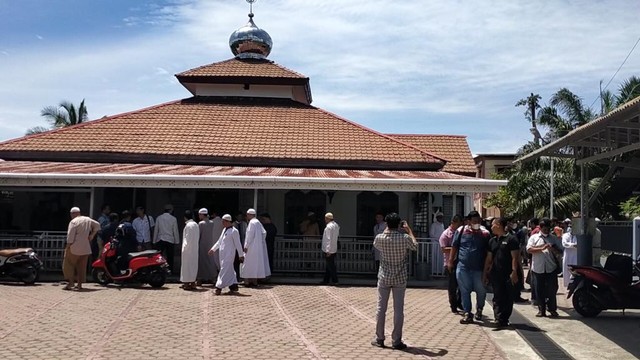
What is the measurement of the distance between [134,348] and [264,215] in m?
7.21

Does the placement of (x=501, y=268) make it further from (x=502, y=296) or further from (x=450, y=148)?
(x=450, y=148)

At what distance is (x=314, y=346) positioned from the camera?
7.35 m

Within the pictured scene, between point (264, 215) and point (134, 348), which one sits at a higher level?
point (264, 215)

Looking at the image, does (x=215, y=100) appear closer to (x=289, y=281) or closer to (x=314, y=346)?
(x=289, y=281)

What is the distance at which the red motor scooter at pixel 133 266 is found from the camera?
12.3 metres

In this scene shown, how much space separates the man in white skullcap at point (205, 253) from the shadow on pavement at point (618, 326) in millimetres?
7018

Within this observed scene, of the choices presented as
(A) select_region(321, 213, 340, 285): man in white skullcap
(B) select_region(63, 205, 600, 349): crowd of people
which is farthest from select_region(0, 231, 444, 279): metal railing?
(A) select_region(321, 213, 340, 285): man in white skullcap

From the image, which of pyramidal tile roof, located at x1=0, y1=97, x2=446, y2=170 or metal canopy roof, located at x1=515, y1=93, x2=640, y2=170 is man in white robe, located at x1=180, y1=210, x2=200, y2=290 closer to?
pyramidal tile roof, located at x1=0, y1=97, x2=446, y2=170

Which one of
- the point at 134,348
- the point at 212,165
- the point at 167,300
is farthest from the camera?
the point at 212,165

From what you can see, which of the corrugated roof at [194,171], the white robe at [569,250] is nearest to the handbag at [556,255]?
the white robe at [569,250]

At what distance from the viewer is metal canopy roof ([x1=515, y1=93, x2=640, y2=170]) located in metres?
8.12

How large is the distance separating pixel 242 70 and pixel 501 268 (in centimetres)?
1500

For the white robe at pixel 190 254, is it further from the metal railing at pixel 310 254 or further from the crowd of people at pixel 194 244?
the metal railing at pixel 310 254

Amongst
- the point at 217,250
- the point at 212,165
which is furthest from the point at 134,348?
the point at 212,165
